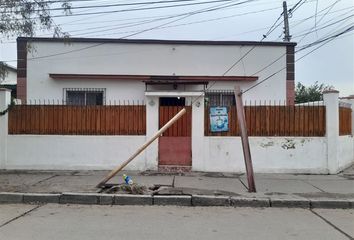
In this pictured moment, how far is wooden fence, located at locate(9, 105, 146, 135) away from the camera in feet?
45.5

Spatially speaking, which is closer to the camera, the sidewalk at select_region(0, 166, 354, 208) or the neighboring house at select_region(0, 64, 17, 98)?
the sidewalk at select_region(0, 166, 354, 208)

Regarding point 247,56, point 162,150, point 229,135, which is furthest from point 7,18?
point 247,56

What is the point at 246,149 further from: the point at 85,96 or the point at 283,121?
the point at 85,96

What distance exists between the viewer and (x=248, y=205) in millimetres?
9555

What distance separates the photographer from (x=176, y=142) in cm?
1380

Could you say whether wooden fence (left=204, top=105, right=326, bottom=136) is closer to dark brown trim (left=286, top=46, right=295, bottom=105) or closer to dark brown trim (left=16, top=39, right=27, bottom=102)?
dark brown trim (left=286, top=46, right=295, bottom=105)

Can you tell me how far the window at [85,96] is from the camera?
56.9 ft

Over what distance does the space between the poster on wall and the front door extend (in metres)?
0.68

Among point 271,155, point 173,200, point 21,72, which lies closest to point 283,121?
point 271,155

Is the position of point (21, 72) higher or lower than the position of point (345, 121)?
higher

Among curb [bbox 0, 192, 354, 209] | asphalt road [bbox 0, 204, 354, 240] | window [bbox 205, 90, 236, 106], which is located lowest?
asphalt road [bbox 0, 204, 354, 240]

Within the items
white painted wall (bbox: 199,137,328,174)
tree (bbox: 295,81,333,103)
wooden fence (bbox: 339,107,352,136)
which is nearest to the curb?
white painted wall (bbox: 199,137,328,174)

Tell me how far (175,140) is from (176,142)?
7cm

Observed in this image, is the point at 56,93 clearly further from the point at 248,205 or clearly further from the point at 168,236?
the point at 168,236
